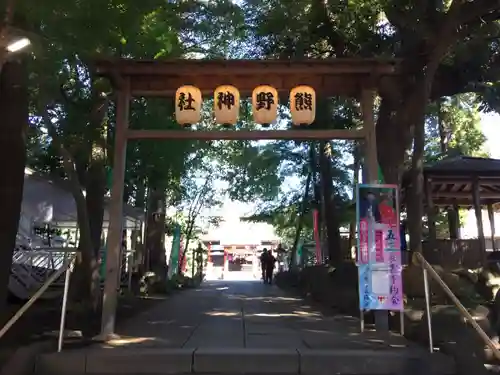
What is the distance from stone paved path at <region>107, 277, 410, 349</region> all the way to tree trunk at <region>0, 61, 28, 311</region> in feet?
6.75

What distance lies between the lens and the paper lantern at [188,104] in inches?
344

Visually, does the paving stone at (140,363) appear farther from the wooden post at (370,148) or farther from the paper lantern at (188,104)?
the wooden post at (370,148)

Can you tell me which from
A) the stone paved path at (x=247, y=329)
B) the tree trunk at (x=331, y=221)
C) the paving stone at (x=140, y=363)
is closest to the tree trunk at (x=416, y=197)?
the stone paved path at (x=247, y=329)

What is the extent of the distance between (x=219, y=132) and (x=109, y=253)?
269 centimetres

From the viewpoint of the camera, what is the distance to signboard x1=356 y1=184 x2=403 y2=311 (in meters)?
8.24

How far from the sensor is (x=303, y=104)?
29.1 feet

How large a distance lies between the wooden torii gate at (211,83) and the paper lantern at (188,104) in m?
0.23

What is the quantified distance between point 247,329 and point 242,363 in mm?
2666

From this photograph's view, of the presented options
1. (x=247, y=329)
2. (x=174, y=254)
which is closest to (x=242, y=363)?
(x=247, y=329)

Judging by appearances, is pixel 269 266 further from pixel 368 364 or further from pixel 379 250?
pixel 368 364

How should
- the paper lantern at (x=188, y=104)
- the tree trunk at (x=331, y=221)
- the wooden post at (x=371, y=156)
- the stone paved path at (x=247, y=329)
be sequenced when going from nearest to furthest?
the stone paved path at (x=247, y=329)
the wooden post at (x=371, y=156)
the paper lantern at (x=188, y=104)
the tree trunk at (x=331, y=221)

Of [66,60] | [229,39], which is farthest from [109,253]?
[229,39]

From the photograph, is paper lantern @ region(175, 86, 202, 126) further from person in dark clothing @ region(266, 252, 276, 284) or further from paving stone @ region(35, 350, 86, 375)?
person in dark clothing @ region(266, 252, 276, 284)

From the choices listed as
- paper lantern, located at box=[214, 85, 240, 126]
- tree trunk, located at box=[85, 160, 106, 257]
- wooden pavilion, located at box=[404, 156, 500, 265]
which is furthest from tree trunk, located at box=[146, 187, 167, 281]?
paper lantern, located at box=[214, 85, 240, 126]
